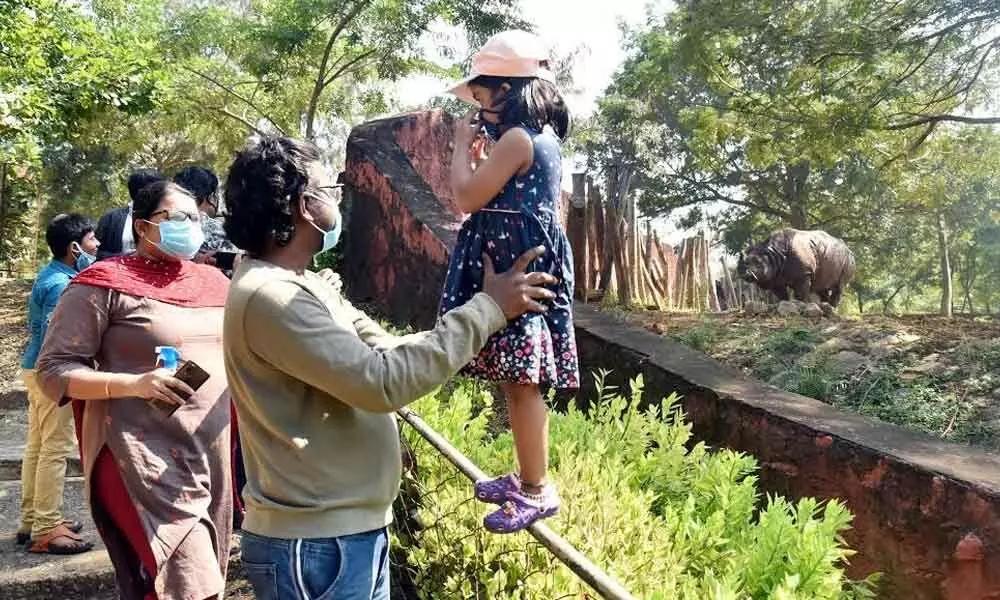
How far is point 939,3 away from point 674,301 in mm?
3641

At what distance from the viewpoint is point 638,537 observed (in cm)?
284

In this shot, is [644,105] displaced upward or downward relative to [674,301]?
upward

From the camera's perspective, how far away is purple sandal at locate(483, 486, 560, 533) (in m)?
2.28

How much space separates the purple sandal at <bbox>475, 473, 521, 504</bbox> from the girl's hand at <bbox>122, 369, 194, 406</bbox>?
0.85 meters

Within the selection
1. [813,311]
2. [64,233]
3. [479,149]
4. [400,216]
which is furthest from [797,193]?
[479,149]

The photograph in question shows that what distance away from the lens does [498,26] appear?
588 inches

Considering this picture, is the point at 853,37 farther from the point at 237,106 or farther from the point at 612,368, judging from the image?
the point at 237,106

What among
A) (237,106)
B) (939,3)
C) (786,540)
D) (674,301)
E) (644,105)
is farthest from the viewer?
(644,105)

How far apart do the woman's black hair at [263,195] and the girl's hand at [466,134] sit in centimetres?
71

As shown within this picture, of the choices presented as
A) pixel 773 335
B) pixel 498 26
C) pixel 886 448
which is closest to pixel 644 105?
pixel 498 26

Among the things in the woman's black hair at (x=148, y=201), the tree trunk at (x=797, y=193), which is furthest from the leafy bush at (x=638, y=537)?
the tree trunk at (x=797, y=193)

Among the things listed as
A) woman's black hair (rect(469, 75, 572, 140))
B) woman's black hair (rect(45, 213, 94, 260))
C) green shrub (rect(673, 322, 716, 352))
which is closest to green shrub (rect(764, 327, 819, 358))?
green shrub (rect(673, 322, 716, 352))

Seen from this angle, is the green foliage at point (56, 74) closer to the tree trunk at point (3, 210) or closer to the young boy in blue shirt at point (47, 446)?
the young boy in blue shirt at point (47, 446)

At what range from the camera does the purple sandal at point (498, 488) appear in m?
2.40
